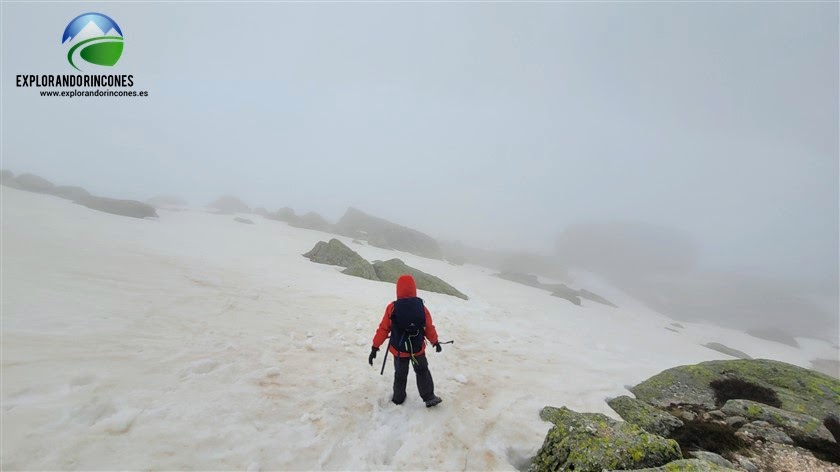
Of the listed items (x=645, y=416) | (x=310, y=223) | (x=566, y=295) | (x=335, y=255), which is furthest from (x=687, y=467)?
(x=310, y=223)

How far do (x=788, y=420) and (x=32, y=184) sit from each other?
73382mm

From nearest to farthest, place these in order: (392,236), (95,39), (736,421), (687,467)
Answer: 1. (687,467)
2. (736,421)
3. (95,39)
4. (392,236)

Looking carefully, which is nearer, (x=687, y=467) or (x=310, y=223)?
(x=687, y=467)

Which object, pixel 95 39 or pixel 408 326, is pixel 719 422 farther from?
pixel 95 39

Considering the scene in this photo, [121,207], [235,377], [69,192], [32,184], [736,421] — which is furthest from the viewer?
[69,192]

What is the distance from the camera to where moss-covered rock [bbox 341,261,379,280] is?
2128 cm

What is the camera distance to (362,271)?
70.7 feet

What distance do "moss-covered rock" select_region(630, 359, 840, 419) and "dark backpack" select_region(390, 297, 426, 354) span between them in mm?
6525

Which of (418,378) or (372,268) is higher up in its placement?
(372,268)

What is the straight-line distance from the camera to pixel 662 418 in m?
7.08

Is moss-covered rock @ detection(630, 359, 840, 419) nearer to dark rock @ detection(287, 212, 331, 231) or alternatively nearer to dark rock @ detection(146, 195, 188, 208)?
dark rock @ detection(287, 212, 331, 231)

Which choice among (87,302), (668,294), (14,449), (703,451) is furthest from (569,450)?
(668,294)

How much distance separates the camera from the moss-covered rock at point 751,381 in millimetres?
7797

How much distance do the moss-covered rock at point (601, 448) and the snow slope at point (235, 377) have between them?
1090 mm
